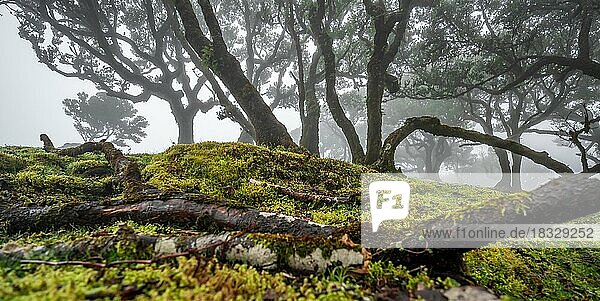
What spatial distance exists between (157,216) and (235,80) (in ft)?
17.4

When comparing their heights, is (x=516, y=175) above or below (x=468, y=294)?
above

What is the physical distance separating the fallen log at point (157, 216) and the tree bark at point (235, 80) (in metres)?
4.75

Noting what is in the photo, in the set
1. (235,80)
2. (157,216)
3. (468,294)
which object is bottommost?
(468,294)

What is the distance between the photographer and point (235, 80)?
7.59 m

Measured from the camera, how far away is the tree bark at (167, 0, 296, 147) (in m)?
7.47

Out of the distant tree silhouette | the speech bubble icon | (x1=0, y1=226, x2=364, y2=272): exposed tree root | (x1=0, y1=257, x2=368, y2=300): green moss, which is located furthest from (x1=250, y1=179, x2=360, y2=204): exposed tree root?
the distant tree silhouette

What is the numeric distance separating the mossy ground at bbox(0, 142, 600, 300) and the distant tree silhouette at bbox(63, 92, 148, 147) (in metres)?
25.7

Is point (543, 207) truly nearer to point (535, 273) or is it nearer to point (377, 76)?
point (535, 273)

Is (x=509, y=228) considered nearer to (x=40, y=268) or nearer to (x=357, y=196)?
(x=357, y=196)

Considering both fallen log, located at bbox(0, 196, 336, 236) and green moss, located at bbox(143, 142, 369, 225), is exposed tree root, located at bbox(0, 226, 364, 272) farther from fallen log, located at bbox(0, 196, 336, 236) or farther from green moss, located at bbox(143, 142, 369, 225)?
green moss, located at bbox(143, 142, 369, 225)

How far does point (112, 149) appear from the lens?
5781 millimetres

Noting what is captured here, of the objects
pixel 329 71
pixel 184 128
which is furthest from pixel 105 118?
pixel 329 71

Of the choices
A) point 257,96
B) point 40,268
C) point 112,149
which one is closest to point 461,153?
point 257,96

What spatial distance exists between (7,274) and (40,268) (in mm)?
111
